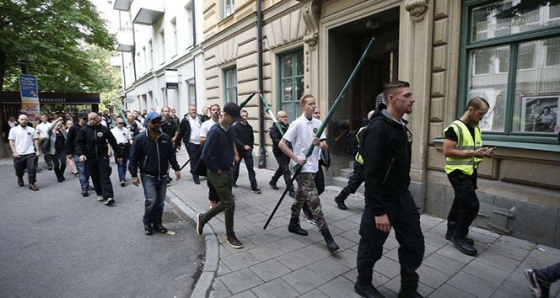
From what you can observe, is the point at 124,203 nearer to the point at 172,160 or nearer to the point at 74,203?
the point at 74,203

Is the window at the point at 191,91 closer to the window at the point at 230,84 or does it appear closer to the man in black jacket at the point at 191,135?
the window at the point at 230,84

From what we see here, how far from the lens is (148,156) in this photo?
181 inches

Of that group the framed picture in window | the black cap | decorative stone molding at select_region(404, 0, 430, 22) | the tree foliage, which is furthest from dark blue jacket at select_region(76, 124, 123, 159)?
the tree foliage

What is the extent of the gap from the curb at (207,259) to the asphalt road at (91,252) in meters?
0.15

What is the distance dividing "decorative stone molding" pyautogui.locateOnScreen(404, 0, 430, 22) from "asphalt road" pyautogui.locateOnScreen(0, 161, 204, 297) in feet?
16.1

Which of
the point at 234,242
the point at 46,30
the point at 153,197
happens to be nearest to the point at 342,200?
the point at 234,242

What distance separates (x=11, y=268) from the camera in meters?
3.76

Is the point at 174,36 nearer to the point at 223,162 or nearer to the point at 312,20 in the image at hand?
the point at 312,20

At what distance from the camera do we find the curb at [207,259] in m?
3.08

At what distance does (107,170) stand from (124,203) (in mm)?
797

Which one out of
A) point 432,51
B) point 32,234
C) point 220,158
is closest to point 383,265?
point 220,158

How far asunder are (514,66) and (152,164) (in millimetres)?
5408

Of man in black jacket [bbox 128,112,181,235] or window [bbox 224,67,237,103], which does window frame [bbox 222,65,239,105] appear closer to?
window [bbox 224,67,237,103]

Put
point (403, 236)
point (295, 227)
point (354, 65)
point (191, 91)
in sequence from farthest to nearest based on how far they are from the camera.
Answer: point (191, 91) < point (354, 65) < point (295, 227) < point (403, 236)
